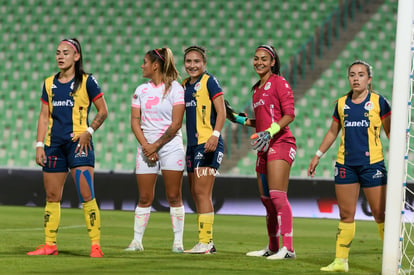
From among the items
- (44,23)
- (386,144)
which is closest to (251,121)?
(386,144)

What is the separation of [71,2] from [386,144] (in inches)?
347

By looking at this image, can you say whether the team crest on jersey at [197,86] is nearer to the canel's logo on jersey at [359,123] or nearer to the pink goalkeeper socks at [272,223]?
the pink goalkeeper socks at [272,223]

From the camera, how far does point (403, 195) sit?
5.71m

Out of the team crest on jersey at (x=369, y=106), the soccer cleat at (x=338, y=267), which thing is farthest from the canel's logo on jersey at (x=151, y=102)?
the soccer cleat at (x=338, y=267)

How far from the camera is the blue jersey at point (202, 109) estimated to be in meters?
7.43

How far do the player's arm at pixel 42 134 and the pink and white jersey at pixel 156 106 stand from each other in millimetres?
1008

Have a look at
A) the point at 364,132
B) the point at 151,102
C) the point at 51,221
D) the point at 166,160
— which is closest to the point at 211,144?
the point at 166,160

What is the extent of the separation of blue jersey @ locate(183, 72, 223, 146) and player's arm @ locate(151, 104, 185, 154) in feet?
0.42

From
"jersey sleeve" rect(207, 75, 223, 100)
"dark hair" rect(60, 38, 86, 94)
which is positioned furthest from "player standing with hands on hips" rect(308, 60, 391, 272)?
"dark hair" rect(60, 38, 86, 94)

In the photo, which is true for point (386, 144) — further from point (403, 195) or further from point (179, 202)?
point (403, 195)

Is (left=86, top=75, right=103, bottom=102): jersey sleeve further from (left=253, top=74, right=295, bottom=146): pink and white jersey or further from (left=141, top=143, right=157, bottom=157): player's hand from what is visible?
(left=253, top=74, right=295, bottom=146): pink and white jersey

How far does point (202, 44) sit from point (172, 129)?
11.4 m

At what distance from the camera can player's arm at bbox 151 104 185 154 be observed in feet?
24.3

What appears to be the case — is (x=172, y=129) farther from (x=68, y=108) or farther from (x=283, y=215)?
(x=283, y=215)
